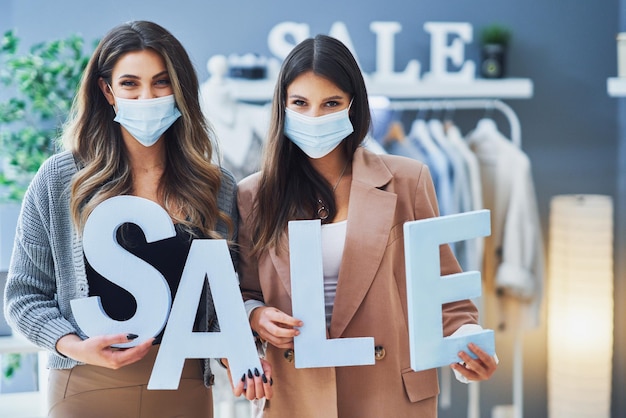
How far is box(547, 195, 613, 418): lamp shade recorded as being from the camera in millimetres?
3371

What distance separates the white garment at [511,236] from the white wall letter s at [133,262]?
1970mm

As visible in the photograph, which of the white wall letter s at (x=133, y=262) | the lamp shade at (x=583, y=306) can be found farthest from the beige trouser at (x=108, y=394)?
the lamp shade at (x=583, y=306)

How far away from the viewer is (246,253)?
1.78m

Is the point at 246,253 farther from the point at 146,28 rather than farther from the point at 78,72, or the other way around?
the point at 78,72

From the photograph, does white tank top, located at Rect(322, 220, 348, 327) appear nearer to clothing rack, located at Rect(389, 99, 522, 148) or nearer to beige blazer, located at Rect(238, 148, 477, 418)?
beige blazer, located at Rect(238, 148, 477, 418)

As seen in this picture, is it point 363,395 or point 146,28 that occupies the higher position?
point 146,28

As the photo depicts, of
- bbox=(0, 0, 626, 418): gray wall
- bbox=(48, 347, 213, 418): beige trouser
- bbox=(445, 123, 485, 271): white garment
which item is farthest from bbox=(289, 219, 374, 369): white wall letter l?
bbox=(0, 0, 626, 418): gray wall

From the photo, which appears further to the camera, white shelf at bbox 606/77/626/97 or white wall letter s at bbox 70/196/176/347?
white shelf at bbox 606/77/626/97

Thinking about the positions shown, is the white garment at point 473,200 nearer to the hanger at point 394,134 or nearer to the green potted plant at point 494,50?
the hanger at point 394,134

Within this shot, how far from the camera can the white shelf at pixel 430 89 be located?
3.30m

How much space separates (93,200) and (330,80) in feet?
1.88

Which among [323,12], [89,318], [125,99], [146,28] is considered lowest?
[89,318]

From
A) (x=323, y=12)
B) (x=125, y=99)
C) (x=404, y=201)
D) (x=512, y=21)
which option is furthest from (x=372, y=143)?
(x=125, y=99)

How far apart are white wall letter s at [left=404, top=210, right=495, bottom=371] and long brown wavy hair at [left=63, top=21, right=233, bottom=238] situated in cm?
43
